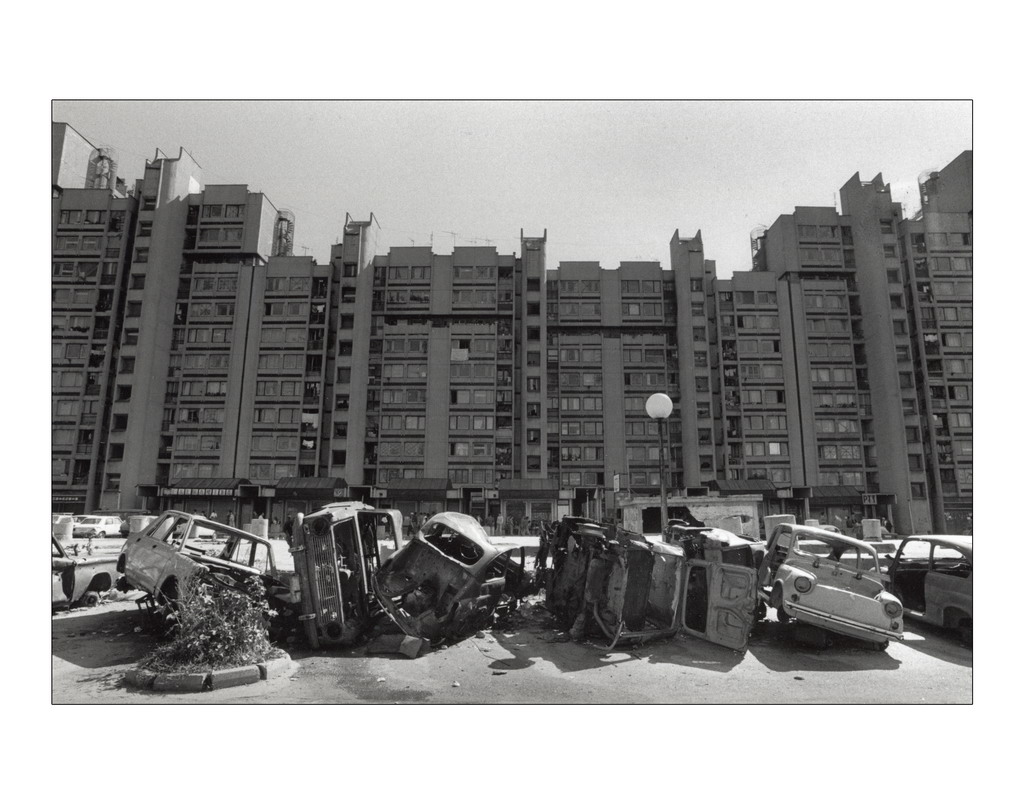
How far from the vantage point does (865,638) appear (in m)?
9.17

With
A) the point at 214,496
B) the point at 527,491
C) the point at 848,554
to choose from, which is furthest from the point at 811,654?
the point at 214,496

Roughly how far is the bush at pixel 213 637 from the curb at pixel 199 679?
122 mm

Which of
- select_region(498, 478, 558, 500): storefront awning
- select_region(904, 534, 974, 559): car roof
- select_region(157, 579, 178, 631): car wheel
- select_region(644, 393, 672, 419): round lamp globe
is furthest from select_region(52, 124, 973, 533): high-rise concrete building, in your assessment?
select_region(157, 579, 178, 631): car wheel

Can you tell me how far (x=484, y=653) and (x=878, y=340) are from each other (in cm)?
5569

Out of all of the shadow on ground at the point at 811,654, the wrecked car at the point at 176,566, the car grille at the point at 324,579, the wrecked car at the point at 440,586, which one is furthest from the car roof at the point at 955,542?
the wrecked car at the point at 176,566

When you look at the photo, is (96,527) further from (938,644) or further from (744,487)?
(744,487)

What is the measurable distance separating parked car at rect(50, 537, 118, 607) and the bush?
5526 mm

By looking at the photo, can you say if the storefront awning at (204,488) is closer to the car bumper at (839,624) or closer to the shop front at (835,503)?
the shop front at (835,503)

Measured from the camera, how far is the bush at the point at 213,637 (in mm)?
7457

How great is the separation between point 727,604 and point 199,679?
7.57m

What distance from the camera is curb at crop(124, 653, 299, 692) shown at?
23.6 feet

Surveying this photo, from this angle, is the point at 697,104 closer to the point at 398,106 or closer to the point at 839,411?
the point at 398,106

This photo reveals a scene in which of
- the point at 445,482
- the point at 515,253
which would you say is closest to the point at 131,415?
the point at 445,482
